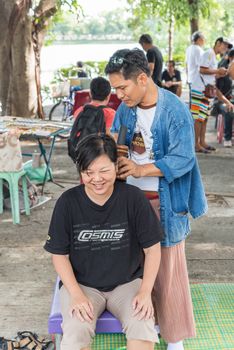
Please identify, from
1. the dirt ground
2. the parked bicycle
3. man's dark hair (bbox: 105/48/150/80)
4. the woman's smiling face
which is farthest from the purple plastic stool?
the parked bicycle

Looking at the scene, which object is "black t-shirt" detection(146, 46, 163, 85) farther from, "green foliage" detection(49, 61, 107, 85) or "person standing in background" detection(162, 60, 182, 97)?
"green foliage" detection(49, 61, 107, 85)

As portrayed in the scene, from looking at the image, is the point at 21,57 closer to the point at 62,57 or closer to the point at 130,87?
the point at 130,87

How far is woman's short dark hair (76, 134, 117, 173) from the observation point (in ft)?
8.04

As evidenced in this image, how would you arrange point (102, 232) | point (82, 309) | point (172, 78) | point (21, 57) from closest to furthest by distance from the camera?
1. point (82, 309)
2. point (102, 232)
3. point (21, 57)
4. point (172, 78)

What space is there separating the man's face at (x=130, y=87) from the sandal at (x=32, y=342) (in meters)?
1.42

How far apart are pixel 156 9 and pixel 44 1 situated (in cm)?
531

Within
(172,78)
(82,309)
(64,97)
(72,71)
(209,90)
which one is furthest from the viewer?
(72,71)

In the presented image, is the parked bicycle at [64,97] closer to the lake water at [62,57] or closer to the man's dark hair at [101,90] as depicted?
the lake water at [62,57]

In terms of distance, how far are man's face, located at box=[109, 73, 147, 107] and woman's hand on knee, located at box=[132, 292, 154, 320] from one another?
867 millimetres

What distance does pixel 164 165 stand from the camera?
2.54 m

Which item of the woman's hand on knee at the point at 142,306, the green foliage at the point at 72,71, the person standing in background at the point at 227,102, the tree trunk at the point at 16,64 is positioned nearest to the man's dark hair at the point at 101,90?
the woman's hand on knee at the point at 142,306

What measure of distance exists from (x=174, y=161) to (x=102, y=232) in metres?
0.46

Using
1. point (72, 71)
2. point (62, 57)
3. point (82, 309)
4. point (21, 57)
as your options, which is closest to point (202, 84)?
point (21, 57)

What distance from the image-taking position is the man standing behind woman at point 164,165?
2502 millimetres
